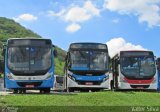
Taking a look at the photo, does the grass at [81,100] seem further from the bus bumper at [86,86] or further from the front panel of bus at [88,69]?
the front panel of bus at [88,69]

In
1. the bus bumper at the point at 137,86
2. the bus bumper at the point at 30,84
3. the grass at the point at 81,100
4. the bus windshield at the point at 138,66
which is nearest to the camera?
the grass at the point at 81,100

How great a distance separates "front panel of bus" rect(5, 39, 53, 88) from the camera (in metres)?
27.7

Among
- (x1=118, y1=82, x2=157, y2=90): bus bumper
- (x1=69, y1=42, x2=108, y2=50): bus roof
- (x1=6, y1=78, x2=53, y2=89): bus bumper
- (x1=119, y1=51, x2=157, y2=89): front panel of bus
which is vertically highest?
(x1=69, y1=42, x2=108, y2=50): bus roof

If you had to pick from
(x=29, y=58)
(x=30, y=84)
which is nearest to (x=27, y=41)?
(x=29, y=58)

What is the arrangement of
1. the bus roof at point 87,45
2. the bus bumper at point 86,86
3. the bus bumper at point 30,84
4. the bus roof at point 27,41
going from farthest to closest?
1. the bus roof at point 87,45
2. the bus bumper at point 86,86
3. the bus roof at point 27,41
4. the bus bumper at point 30,84

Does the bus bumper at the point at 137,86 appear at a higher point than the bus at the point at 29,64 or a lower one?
lower

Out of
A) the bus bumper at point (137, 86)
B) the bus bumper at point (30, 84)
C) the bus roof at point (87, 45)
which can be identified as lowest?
the bus bumper at point (137, 86)

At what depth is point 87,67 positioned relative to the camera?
3138cm

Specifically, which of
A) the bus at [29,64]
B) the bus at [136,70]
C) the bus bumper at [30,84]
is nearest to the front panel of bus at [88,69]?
the bus at [136,70]

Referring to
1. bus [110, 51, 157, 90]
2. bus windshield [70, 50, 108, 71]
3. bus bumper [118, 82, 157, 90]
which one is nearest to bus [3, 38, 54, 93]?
bus windshield [70, 50, 108, 71]

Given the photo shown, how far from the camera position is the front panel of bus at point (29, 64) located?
27734 millimetres

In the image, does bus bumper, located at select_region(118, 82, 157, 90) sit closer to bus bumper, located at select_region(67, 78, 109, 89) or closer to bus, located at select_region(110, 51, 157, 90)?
bus, located at select_region(110, 51, 157, 90)

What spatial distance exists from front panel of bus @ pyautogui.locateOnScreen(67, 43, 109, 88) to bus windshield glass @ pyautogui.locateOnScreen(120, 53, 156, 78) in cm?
262

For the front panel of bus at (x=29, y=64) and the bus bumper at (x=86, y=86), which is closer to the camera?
the front panel of bus at (x=29, y=64)
